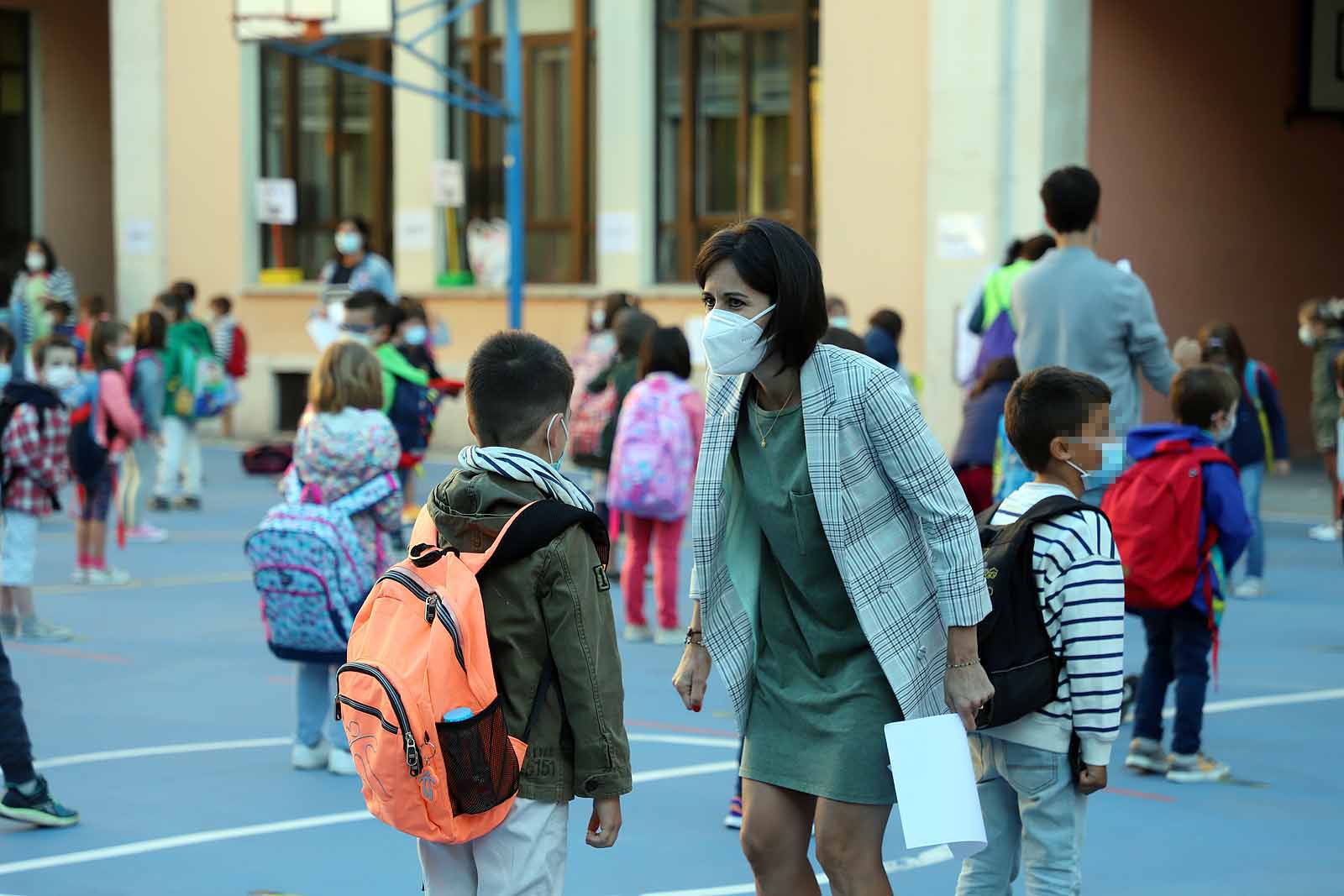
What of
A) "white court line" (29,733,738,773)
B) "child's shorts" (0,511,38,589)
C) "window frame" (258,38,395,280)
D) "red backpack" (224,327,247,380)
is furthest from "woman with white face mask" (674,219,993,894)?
"window frame" (258,38,395,280)

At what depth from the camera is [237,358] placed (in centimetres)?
1925

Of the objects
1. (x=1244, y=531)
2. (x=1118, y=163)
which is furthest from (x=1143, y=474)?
(x=1118, y=163)

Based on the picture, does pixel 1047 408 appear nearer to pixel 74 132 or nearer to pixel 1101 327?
pixel 1101 327

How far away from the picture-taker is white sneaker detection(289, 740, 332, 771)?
285 inches

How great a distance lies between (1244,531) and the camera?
673 cm

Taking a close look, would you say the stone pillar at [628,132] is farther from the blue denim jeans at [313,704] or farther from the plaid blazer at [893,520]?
the plaid blazer at [893,520]

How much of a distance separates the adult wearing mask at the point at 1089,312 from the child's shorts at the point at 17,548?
18.4ft

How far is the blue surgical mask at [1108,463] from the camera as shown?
4734 mm

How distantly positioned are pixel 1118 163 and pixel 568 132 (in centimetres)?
643

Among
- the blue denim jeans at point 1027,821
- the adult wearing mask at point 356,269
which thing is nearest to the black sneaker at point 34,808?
the blue denim jeans at point 1027,821

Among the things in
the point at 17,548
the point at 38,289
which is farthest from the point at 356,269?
the point at 17,548

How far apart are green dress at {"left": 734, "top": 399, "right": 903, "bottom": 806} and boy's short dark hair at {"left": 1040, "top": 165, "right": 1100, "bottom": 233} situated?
2.98 metres

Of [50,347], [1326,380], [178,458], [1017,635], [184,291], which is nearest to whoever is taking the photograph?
[1017,635]

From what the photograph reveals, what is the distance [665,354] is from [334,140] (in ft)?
48.6
